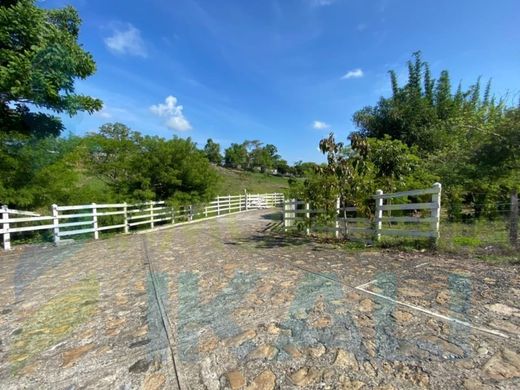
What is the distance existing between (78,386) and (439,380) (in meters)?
2.59

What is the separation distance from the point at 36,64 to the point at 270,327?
8141 mm

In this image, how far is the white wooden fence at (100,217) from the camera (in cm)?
898

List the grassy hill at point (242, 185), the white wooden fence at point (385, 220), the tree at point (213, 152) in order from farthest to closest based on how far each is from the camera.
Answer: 1. the tree at point (213, 152)
2. the grassy hill at point (242, 185)
3. the white wooden fence at point (385, 220)

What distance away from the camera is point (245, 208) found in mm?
27078

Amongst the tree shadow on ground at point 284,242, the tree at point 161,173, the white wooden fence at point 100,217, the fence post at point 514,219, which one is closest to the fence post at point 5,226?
the white wooden fence at point 100,217

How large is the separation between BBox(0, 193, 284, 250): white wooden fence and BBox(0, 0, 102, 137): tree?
272 centimetres

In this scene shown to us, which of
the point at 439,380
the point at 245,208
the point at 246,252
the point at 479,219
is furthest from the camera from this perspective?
the point at 245,208

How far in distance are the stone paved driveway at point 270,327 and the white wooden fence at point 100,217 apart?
411 centimetres

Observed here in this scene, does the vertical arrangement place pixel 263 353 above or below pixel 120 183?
below

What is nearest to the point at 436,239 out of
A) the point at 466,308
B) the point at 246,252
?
the point at 466,308

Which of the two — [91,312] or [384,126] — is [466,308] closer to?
[91,312]

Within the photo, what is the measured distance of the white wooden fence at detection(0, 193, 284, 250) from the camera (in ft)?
29.5

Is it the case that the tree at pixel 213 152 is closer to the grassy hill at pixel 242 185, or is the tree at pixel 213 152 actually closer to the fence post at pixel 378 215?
the grassy hill at pixel 242 185

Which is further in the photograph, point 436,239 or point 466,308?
point 436,239
